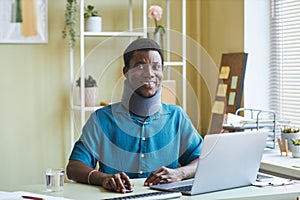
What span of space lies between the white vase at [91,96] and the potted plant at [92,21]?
15.7 inches

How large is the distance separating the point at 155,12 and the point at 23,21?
0.91 metres

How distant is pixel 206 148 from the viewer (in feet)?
6.45

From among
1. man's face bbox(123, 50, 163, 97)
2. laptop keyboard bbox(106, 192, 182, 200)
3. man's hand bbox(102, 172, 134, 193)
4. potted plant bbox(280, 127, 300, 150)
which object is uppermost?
man's face bbox(123, 50, 163, 97)

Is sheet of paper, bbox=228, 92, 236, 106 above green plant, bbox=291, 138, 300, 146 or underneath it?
above

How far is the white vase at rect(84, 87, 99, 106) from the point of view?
12.8 feet

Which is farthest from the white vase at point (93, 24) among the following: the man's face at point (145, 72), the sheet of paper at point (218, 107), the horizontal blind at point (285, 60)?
the man's face at point (145, 72)

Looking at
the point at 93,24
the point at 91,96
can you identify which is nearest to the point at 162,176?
the point at 91,96

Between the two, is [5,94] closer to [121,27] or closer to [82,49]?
[82,49]

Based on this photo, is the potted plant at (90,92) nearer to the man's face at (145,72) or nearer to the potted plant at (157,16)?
the potted plant at (157,16)

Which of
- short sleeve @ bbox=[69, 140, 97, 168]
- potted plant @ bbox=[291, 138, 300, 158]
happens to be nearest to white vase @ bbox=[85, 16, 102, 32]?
potted plant @ bbox=[291, 138, 300, 158]

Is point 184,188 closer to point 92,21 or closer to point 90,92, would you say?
point 90,92

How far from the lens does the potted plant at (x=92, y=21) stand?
3912mm

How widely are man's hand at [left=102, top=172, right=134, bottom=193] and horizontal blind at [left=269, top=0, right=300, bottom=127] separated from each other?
5.94 ft

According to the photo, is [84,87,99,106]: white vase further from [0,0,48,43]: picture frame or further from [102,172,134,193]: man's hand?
[102,172,134,193]: man's hand
